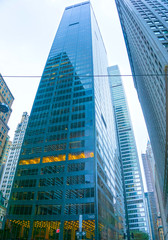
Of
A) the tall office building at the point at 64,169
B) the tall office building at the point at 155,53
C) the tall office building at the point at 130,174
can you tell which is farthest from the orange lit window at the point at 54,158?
the tall office building at the point at 130,174

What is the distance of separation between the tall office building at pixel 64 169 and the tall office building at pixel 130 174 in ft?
205

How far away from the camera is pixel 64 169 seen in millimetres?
54219

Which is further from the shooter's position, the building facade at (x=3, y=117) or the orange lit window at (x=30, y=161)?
the building facade at (x=3, y=117)

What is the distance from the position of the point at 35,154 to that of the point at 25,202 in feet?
51.4

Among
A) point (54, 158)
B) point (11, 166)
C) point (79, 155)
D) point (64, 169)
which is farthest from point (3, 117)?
point (11, 166)

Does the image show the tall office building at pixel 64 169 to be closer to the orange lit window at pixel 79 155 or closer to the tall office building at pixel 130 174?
the orange lit window at pixel 79 155

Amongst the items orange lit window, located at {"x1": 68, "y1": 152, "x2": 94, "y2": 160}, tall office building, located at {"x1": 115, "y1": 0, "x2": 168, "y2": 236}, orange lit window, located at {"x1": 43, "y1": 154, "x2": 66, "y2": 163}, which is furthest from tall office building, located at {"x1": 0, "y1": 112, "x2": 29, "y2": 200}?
tall office building, located at {"x1": 115, "y1": 0, "x2": 168, "y2": 236}

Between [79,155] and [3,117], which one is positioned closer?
[79,155]

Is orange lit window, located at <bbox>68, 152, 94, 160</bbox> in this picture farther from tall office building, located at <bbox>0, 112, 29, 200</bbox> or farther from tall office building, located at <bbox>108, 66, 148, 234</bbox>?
tall office building, located at <bbox>108, 66, 148, 234</bbox>

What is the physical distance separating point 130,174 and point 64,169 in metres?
99.7

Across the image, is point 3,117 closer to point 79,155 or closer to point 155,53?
point 79,155

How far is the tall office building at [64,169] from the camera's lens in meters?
46.4

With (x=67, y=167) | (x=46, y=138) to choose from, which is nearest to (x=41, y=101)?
(x=46, y=138)

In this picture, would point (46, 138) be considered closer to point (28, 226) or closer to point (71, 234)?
point (28, 226)
